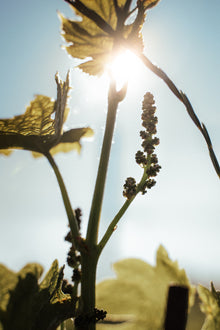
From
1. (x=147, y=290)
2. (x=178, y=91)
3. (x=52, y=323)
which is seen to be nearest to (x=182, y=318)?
(x=147, y=290)

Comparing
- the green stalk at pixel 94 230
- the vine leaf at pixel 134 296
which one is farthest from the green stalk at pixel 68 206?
the vine leaf at pixel 134 296

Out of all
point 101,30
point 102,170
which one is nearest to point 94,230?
point 102,170

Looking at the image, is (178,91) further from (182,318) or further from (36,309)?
(36,309)

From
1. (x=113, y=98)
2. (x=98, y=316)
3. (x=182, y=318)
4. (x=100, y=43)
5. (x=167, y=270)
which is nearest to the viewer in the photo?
(x=182, y=318)

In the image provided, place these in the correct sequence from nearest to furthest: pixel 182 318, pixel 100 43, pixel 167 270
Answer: pixel 182 318, pixel 167 270, pixel 100 43

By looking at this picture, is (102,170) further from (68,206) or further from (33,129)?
(33,129)

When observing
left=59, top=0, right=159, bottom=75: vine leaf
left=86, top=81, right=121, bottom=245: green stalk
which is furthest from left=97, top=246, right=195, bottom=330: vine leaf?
left=59, top=0, right=159, bottom=75: vine leaf
